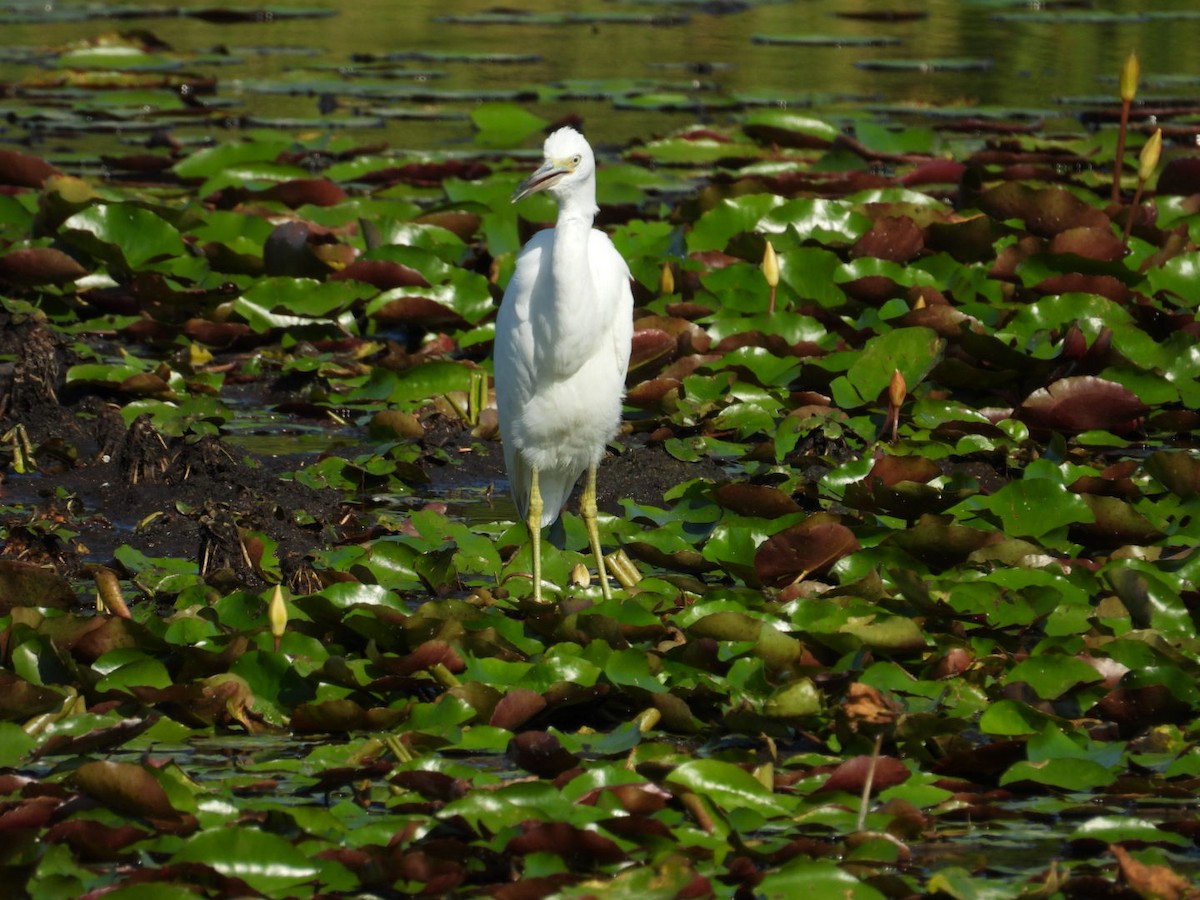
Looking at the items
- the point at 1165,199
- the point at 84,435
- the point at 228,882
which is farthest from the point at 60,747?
the point at 1165,199

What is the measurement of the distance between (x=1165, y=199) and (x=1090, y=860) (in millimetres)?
5996

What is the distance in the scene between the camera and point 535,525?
211 inches

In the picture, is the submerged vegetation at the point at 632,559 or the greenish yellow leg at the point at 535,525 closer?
the submerged vegetation at the point at 632,559

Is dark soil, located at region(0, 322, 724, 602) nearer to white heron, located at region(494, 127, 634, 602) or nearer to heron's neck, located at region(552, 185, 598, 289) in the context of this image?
white heron, located at region(494, 127, 634, 602)

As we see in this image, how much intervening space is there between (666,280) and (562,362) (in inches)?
90.1

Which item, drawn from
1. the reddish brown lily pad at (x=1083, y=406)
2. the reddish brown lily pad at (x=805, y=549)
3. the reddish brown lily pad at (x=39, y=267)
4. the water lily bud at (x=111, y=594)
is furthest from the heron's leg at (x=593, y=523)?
the reddish brown lily pad at (x=39, y=267)

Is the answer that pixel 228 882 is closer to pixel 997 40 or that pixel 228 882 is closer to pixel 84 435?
pixel 84 435

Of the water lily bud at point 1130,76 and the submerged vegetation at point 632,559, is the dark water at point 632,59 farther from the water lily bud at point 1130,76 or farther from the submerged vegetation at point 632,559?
the water lily bud at point 1130,76

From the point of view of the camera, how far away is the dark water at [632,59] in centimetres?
1316

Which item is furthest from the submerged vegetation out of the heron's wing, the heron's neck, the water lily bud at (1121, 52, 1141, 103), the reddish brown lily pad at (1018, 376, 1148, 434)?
the heron's neck

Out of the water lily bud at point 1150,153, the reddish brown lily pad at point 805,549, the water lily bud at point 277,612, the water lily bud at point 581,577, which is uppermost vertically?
the water lily bud at point 1150,153

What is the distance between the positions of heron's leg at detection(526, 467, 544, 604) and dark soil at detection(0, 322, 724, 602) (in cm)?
Result: 59

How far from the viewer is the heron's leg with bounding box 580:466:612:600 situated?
17.1 ft

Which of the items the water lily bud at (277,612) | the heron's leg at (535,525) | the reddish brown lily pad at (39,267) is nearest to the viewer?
the water lily bud at (277,612)
